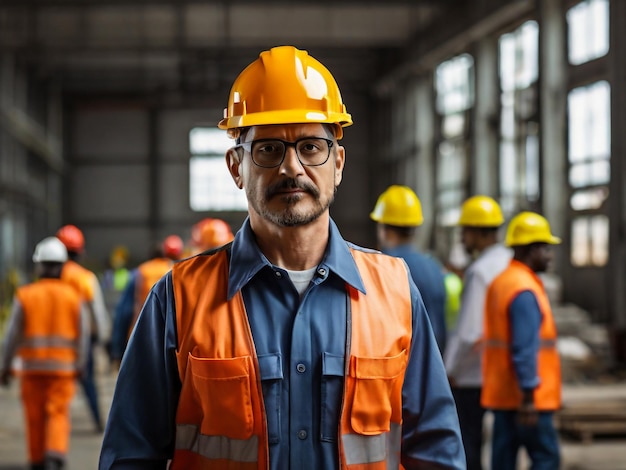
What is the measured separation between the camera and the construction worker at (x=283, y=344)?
2.31 meters

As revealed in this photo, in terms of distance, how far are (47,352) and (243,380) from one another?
5.07 meters

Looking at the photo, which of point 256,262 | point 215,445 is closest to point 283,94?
point 256,262

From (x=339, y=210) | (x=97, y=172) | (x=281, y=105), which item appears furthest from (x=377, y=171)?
(x=281, y=105)

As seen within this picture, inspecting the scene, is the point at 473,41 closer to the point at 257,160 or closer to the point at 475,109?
the point at 475,109

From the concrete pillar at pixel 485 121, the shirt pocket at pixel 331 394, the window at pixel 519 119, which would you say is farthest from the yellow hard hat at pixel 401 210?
the concrete pillar at pixel 485 121

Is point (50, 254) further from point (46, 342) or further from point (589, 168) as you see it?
point (589, 168)

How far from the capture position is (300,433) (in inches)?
90.8

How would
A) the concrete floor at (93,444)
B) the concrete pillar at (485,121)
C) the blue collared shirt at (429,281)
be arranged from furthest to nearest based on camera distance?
the concrete pillar at (485,121) < the concrete floor at (93,444) < the blue collared shirt at (429,281)

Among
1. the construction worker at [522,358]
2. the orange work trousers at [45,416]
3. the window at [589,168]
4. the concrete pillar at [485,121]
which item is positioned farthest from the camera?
the concrete pillar at [485,121]

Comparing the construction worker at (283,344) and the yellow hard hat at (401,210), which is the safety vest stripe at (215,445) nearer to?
the construction worker at (283,344)

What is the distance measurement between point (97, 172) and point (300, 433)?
2958cm

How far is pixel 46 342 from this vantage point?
7.05 metres

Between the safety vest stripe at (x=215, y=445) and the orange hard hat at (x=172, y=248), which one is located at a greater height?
the orange hard hat at (x=172, y=248)

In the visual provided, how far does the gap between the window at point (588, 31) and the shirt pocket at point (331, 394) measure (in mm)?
13560
